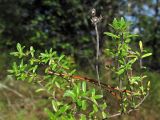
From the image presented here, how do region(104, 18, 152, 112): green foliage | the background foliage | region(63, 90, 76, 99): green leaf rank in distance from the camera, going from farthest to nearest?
the background foliage, region(104, 18, 152, 112): green foliage, region(63, 90, 76, 99): green leaf

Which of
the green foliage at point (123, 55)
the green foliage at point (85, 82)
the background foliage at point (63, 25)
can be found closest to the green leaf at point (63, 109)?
the green foliage at point (85, 82)

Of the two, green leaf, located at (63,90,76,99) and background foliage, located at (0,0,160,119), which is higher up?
background foliage, located at (0,0,160,119)

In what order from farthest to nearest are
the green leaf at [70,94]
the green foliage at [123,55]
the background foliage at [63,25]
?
the background foliage at [63,25] → the green foliage at [123,55] → the green leaf at [70,94]

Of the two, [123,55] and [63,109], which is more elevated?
[123,55]

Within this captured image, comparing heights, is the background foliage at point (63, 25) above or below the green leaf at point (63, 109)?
above

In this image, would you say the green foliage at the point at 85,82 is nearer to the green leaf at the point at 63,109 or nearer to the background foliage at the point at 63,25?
the green leaf at the point at 63,109

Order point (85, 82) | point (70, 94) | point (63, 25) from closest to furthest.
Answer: point (70, 94), point (85, 82), point (63, 25)

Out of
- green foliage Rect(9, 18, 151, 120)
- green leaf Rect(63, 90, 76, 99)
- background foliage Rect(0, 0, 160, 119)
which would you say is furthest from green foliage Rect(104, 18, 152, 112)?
background foliage Rect(0, 0, 160, 119)

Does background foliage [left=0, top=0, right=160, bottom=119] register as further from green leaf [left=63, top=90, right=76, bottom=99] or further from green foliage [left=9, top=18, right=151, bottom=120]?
green leaf [left=63, top=90, right=76, bottom=99]

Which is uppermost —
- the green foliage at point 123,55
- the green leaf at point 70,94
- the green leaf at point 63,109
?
the green foliage at point 123,55

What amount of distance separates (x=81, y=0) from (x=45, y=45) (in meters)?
1.31

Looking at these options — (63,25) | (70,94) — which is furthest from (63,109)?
(63,25)

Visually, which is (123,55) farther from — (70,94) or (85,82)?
(70,94)

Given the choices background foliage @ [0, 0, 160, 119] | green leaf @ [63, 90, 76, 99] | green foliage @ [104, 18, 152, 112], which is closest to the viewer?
green leaf @ [63, 90, 76, 99]
